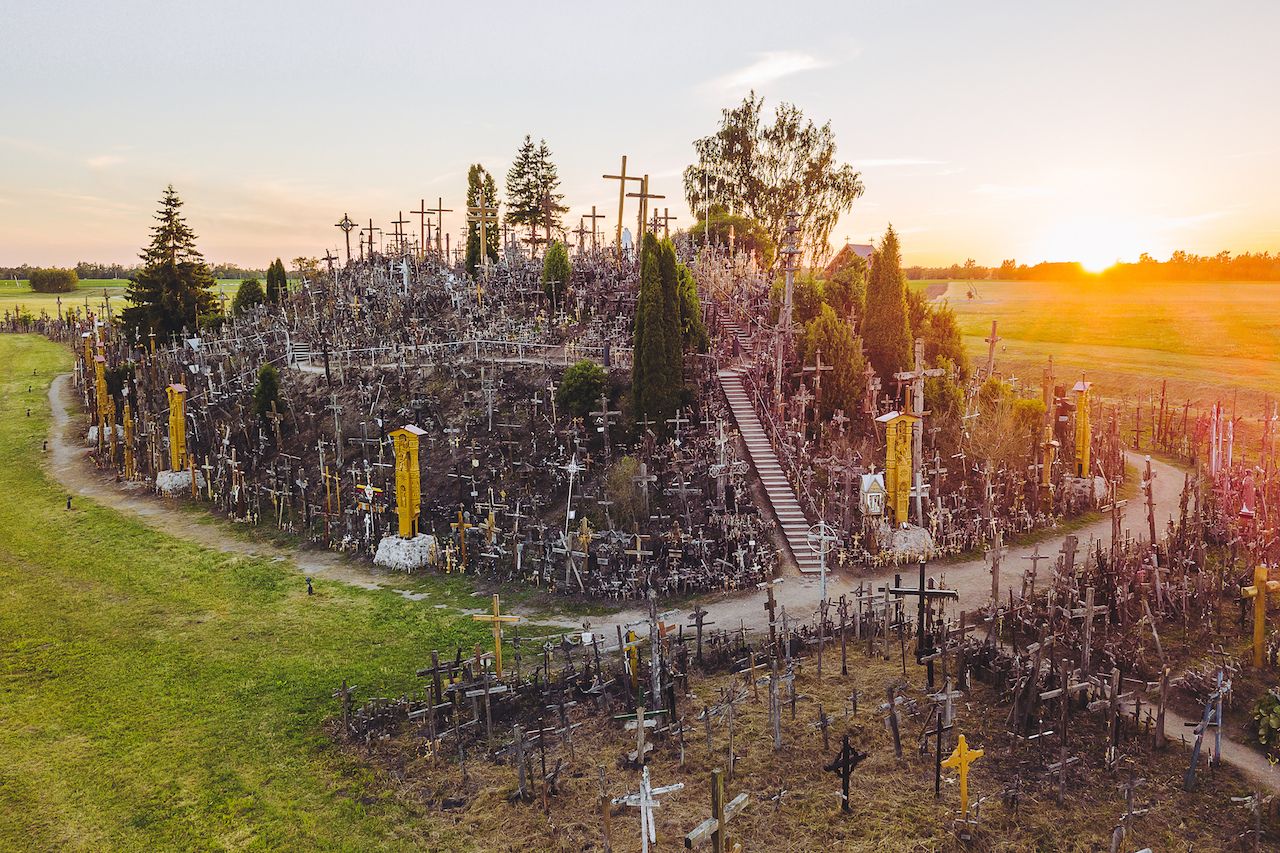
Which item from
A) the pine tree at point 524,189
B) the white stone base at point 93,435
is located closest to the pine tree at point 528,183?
the pine tree at point 524,189

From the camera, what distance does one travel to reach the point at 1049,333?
60188mm

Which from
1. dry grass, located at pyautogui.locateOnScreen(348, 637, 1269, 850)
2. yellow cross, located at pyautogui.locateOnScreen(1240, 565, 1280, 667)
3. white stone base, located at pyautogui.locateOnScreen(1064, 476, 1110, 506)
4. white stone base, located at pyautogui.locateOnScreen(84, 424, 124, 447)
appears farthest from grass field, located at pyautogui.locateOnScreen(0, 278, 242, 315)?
yellow cross, located at pyautogui.locateOnScreen(1240, 565, 1280, 667)

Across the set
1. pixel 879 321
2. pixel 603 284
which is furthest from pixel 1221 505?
pixel 603 284

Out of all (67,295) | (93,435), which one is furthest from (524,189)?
(67,295)

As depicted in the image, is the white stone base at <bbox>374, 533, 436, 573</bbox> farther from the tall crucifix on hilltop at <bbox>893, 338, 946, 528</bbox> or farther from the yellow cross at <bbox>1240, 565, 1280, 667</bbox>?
the yellow cross at <bbox>1240, 565, 1280, 667</bbox>

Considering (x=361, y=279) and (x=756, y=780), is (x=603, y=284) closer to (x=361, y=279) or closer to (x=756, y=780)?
(x=361, y=279)

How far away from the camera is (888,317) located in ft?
97.9

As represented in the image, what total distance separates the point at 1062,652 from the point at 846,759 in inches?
266

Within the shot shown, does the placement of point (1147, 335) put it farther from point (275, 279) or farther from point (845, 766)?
point (275, 279)

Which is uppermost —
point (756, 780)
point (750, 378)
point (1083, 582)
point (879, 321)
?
point (879, 321)

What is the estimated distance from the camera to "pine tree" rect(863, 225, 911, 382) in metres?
29.7

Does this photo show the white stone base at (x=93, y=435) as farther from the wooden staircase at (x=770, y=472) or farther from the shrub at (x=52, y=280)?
the shrub at (x=52, y=280)

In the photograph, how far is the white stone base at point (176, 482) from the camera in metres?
31.0

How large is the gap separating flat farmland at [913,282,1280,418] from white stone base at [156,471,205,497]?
105 ft
